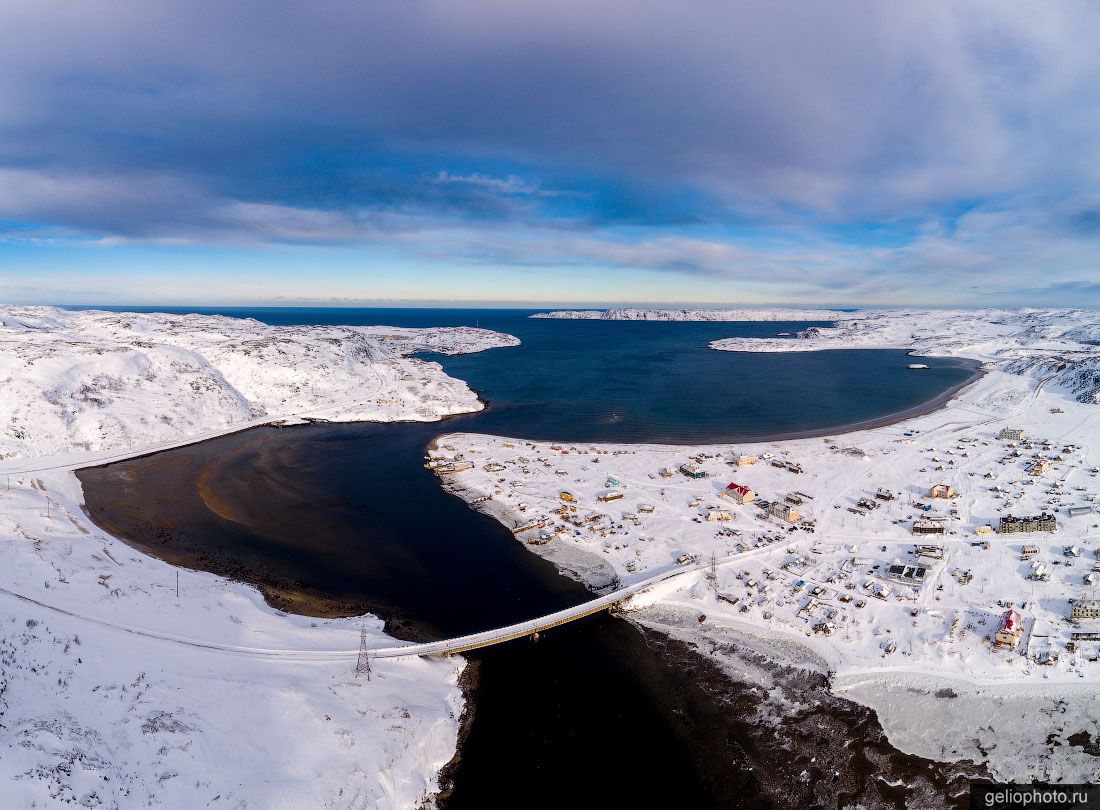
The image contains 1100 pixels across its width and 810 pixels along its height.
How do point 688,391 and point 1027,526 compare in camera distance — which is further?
point 688,391

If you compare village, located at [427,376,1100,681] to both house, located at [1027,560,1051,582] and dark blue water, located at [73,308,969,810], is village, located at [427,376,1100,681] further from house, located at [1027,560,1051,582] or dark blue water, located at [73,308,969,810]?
dark blue water, located at [73,308,969,810]

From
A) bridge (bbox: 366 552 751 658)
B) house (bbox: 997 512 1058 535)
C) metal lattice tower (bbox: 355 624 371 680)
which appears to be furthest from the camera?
house (bbox: 997 512 1058 535)

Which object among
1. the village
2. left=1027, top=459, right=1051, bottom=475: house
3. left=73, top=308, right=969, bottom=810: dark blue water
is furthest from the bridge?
left=1027, top=459, right=1051, bottom=475: house

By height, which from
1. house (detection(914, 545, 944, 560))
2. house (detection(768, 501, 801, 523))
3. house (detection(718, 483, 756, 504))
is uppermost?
house (detection(718, 483, 756, 504))

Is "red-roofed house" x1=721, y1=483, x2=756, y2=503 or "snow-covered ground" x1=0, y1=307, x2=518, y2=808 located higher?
"red-roofed house" x1=721, y1=483, x2=756, y2=503

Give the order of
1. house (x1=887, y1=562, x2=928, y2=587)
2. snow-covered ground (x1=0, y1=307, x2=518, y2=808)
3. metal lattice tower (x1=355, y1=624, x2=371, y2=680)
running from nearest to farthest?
snow-covered ground (x1=0, y1=307, x2=518, y2=808), metal lattice tower (x1=355, y1=624, x2=371, y2=680), house (x1=887, y1=562, x2=928, y2=587)

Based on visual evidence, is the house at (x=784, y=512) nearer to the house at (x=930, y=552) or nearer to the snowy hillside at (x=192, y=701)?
the house at (x=930, y=552)

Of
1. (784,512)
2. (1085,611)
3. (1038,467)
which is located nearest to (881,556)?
(784,512)

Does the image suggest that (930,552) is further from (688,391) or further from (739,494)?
(688,391)
